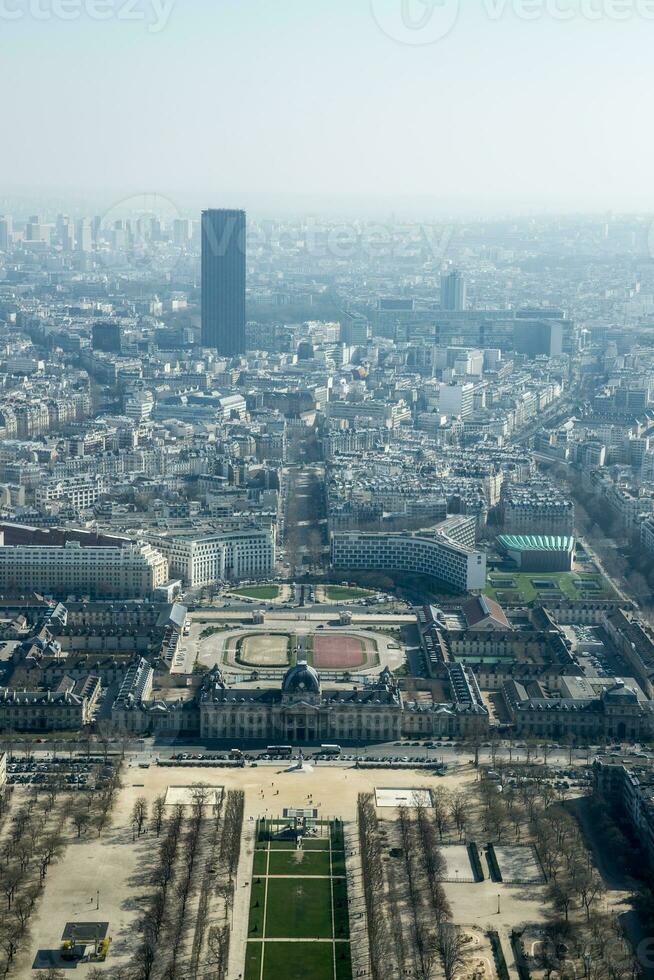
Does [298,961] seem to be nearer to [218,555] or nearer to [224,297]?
[218,555]

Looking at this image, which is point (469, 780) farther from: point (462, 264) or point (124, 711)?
point (462, 264)

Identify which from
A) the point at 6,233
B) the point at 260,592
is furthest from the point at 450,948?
the point at 6,233

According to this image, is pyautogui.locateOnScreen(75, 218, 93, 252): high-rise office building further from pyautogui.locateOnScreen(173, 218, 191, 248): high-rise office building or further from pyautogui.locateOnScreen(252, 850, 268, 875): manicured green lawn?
pyautogui.locateOnScreen(252, 850, 268, 875): manicured green lawn

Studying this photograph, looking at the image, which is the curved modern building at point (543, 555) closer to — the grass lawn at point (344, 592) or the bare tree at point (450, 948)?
the grass lawn at point (344, 592)

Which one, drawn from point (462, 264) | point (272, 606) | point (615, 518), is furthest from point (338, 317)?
point (272, 606)

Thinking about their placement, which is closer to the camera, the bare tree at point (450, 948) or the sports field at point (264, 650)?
the bare tree at point (450, 948)

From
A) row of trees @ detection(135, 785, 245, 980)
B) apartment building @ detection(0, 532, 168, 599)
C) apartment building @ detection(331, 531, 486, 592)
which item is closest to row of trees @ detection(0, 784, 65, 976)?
row of trees @ detection(135, 785, 245, 980)

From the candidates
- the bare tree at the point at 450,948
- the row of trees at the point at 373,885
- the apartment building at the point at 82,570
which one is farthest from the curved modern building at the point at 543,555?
the bare tree at the point at 450,948
